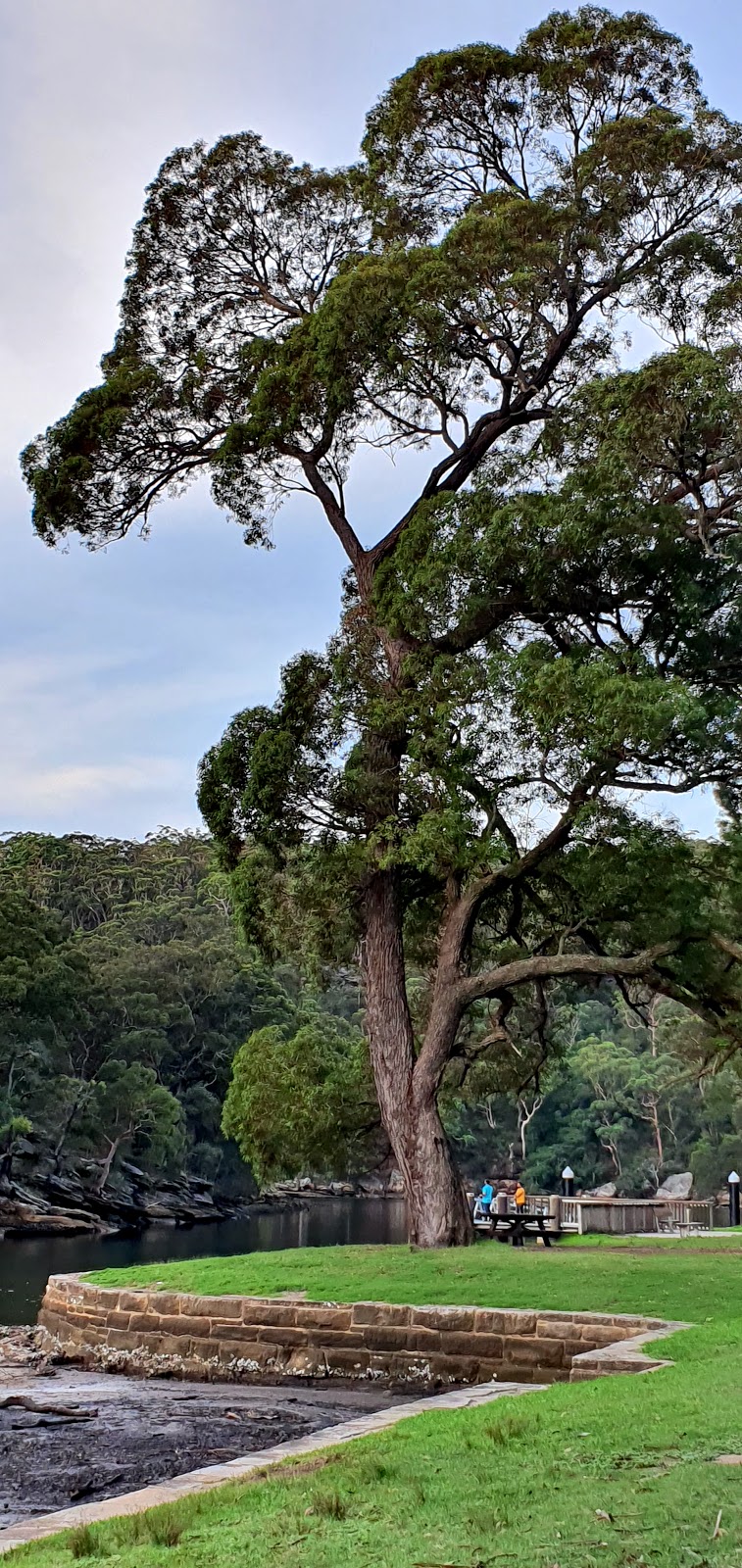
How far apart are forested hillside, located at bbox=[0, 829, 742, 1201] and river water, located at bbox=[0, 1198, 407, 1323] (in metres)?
3.15

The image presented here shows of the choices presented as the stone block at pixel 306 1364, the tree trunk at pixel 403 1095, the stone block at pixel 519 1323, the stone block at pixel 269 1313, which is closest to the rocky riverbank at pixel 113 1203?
the tree trunk at pixel 403 1095

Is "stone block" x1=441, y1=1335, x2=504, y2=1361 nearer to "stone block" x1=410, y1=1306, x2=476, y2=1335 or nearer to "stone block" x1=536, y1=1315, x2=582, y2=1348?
"stone block" x1=410, y1=1306, x2=476, y2=1335

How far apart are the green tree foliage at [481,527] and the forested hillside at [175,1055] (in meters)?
17.1

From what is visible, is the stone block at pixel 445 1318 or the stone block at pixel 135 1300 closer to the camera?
the stone block at pixel 445 1318

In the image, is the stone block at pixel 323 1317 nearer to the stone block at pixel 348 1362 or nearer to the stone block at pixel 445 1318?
the stone block at pixel 348 1362

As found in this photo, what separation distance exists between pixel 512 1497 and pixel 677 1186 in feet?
186

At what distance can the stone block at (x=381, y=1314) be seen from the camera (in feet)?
38.1

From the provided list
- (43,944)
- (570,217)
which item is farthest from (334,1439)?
(43,944)

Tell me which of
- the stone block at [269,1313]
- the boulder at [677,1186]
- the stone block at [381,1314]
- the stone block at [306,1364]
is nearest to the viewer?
the stone block at [381,1314]

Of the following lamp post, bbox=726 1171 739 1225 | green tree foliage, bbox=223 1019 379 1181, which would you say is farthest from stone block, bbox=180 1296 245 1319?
lamp post, bbox=726 1171 739 1225

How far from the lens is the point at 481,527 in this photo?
685 inches

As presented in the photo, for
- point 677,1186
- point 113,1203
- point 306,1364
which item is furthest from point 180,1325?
point 677,1186

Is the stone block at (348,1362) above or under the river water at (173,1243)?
above

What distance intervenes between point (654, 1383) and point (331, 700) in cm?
1232
